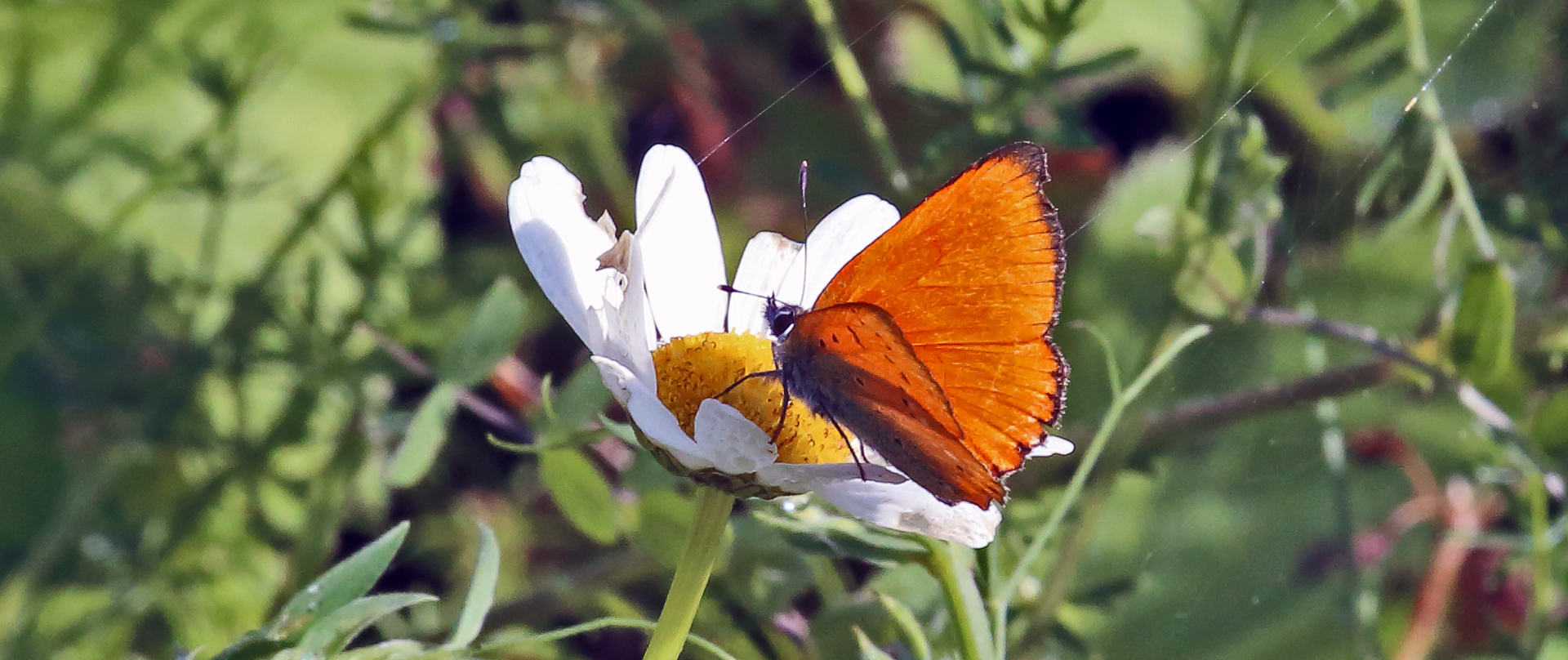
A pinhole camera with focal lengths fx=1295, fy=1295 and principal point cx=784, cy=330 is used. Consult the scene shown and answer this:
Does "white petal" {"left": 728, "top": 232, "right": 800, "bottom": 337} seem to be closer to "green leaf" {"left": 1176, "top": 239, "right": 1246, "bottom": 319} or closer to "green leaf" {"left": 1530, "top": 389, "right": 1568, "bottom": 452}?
"green leaf" {"left": 1176, "top": 239, "right": 1246, "bottom": 319}

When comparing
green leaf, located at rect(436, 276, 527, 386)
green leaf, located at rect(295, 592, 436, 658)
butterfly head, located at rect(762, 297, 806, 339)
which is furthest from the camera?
A: green leaf, located at rect(436, 276, 527, 386)

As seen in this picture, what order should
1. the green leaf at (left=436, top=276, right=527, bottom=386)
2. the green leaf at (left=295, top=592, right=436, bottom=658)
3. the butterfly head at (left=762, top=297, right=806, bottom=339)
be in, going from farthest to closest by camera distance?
the green leaf at (left=436, top=276, right=527, bottom=386) < the butterfly head at (left=762, top=297, right=806, bottom=339) < the green leaf at (left=295, top=592, right=436, bottom=658)

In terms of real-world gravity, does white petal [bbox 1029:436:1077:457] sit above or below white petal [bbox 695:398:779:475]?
below

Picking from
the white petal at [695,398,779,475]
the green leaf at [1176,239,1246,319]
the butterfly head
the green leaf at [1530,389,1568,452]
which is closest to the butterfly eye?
the butterfly head

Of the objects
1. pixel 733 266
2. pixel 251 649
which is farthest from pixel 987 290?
pixel 733 266

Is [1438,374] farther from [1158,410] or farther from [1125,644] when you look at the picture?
[1125,644]

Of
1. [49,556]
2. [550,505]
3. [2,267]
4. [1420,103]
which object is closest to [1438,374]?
[1420,103]

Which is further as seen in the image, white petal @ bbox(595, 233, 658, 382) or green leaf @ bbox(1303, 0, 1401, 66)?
green leaf @ bbox(1303, 0, 1401, 66)

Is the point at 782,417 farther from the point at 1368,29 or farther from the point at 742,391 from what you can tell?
the point at 1368,29
